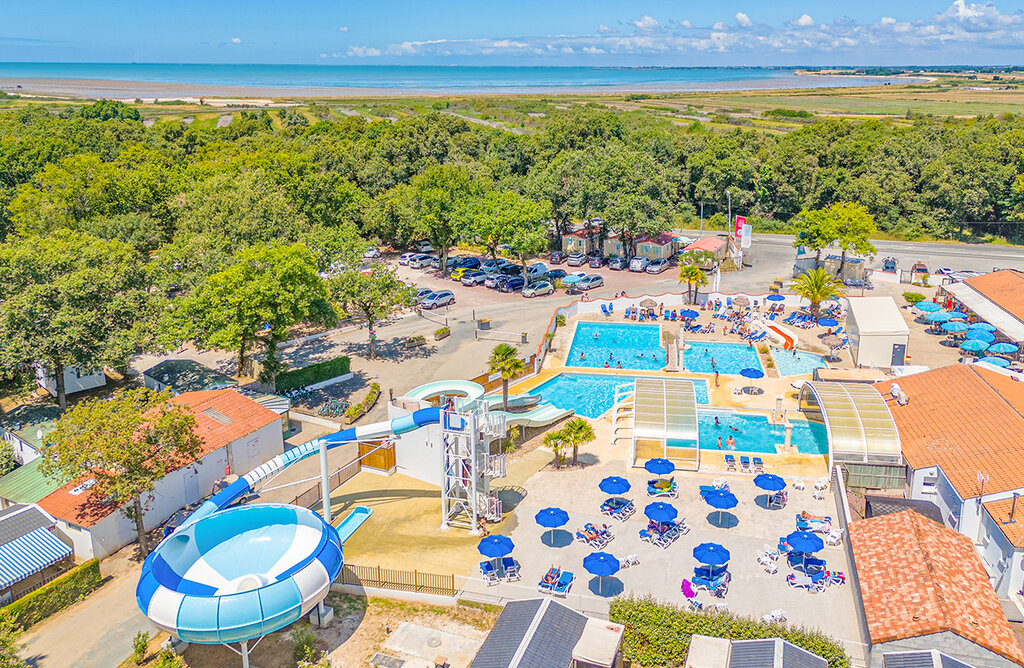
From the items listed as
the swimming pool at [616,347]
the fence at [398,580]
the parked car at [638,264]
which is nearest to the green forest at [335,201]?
the parked car at [638,264]

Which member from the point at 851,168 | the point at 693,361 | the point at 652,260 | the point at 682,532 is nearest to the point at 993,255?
the point at 851,168

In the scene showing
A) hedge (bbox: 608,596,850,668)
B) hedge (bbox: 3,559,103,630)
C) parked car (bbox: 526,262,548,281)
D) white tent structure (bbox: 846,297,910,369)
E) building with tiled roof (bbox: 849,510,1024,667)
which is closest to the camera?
building with tiled roof (bbox: 849,510,1024,667)

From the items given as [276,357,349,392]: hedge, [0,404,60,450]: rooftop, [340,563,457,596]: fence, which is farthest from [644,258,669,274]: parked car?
[0,404,60,450]: rooftop

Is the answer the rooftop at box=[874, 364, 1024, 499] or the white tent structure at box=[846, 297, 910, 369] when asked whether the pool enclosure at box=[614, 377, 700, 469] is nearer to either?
the rooftop at box=[874, 364, 1024, 499]

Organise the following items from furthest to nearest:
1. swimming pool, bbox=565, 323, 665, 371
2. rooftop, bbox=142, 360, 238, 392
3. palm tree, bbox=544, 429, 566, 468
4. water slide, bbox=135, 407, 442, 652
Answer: swimming pool, bbox=565, 323, 665, 371 < rooftop, bbox=142, 360, 238, 392 < palm tree, bbox=544, 429, 566, 468 < water slide, bbox=135, 407, 442, 652

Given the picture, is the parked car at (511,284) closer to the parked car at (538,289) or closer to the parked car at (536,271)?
the parked car at (538,289)

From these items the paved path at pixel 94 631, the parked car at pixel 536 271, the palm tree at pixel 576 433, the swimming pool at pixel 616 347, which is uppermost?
the parked car at pixel 536 271

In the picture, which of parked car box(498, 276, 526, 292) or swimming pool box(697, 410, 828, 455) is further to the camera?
parked car box(498, 276, 526, 292)

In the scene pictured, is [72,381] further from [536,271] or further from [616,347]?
[536,271]
